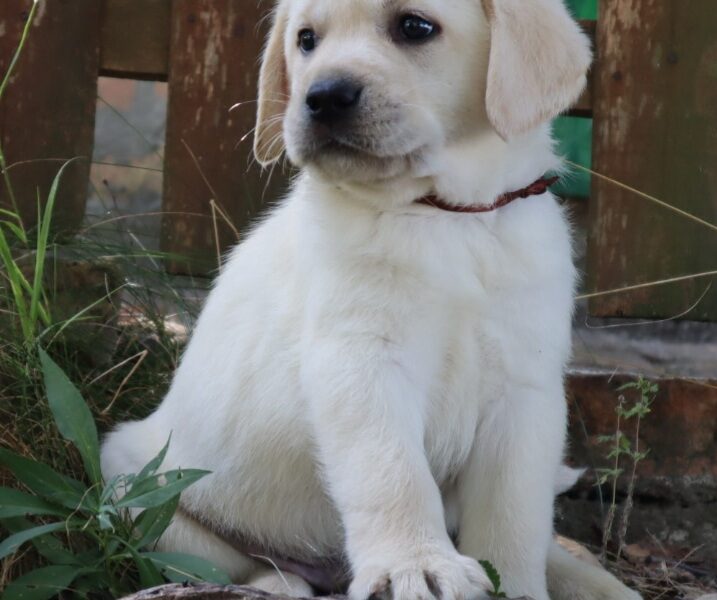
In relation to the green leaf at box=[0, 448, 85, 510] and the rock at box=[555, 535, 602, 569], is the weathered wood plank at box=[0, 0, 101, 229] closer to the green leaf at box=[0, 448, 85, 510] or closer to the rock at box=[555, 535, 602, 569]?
the green leaf at box=[0, 448, 85, 510]

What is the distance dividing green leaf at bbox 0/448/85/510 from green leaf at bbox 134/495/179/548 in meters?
0.16

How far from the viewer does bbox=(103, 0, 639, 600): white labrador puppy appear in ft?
10.0

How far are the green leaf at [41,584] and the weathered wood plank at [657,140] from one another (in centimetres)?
250

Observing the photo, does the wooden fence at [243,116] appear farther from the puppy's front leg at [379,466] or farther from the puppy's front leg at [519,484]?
the puppy's front leg at [379,466]

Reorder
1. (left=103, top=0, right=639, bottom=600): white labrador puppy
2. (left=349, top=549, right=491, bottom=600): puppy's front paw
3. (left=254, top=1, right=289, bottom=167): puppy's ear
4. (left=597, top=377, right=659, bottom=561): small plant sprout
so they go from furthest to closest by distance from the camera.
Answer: (left=597, top=377, right=659, bottom=561): small plant sprout < (left=254, top=1, right=289, bottom=167): puppy's ear < (left=103, top=0, right=639, bottom=600): white labrador puppy < (left=349, top=549, right=491, bottom=600): puppy's front paw

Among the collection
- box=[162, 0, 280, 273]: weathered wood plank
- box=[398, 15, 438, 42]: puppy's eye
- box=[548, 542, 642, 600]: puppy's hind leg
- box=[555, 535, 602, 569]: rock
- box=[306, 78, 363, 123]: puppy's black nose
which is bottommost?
box=[555, 535, 602, 569]: rock

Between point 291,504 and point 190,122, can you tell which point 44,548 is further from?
point 190,122

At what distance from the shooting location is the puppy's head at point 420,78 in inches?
121

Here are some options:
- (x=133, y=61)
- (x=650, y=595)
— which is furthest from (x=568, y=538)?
(x=133, y=61)

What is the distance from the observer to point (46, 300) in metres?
4.18

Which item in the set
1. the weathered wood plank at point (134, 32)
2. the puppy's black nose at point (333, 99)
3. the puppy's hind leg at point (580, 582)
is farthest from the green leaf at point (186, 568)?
the weathered wood plank at point (134, 32)

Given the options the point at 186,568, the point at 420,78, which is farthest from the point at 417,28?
the point at 186,568

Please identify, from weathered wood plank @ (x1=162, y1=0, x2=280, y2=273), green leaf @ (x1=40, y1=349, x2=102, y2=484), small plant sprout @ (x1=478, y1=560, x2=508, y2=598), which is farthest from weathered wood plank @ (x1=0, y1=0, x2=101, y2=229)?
small plant sprout @ (x1=478, y1=560, x2=508, y2=598)

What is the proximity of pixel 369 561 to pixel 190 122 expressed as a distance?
2.45 metres
